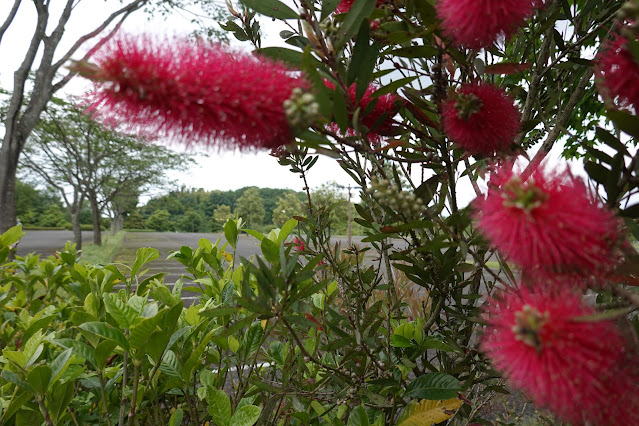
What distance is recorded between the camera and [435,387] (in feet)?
2.27

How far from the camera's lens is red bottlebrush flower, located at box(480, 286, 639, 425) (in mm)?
301

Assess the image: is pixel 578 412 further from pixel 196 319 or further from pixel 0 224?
pixel 0 224

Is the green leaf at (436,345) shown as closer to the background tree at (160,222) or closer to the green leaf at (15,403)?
the green leaf at (15,403)

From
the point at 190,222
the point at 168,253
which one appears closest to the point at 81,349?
the point at 168,253

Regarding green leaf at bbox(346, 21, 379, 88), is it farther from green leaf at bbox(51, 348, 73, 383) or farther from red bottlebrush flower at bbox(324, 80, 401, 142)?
green leaf at bbox(51, 348, 73, 383)

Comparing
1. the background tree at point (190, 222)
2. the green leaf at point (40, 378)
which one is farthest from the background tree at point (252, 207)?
the green leaf at point (40, 378)

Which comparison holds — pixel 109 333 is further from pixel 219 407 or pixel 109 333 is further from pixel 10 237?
pixel 10 237

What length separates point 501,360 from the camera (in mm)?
369

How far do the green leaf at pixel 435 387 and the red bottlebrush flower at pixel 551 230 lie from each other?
0.43m

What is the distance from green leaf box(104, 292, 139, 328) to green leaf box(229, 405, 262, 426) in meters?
0.26

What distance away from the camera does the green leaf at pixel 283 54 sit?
47 cm

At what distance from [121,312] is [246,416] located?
29cm

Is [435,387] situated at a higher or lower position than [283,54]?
lower

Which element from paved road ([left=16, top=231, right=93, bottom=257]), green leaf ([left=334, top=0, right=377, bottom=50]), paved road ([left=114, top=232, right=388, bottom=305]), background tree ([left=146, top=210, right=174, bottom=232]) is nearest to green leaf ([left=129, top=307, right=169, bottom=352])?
green leaf ([left=334, top=0, right=377, bottom=50])
